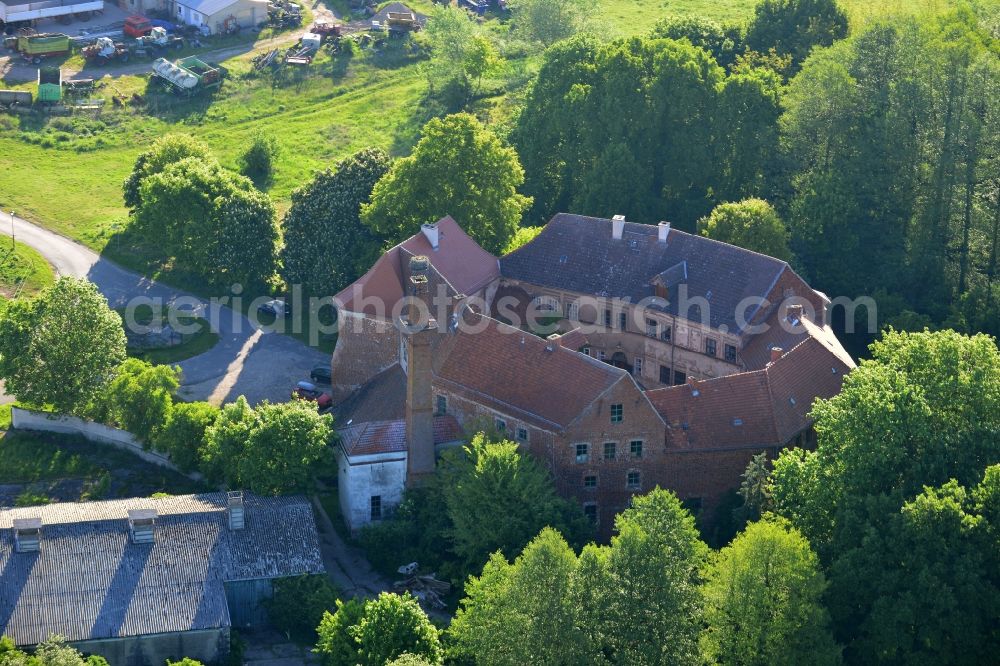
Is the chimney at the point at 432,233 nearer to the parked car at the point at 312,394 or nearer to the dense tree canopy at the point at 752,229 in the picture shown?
the parked car at the point at 312,394

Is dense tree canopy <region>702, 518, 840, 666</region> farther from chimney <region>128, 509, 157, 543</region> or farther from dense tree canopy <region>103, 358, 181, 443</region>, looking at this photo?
dense tree canopy <region>103, 358, 181, 443</region>

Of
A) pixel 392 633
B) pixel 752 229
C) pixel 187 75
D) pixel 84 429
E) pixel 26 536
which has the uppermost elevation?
pixel 187 75

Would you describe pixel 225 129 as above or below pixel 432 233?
above

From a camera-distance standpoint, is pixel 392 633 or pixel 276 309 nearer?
pixel 392 633

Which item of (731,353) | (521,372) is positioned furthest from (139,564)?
(731,353)

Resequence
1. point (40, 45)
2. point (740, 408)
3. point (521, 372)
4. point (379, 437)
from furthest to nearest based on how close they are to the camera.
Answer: point (40, 45)
point (521, 372)
point (379, 437)
point (740, 408)

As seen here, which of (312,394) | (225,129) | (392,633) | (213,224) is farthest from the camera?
(225,129)

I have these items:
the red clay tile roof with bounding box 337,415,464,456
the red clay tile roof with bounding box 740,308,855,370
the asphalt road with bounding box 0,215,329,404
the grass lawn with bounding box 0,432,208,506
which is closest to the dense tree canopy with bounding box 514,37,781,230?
the red clay tile roof with bounding box 740,308,855,370

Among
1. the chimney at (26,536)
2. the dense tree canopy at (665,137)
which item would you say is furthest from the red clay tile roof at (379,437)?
the dense tree canopy at (665,137)

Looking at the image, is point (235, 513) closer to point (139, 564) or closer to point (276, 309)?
point (139, 564)
